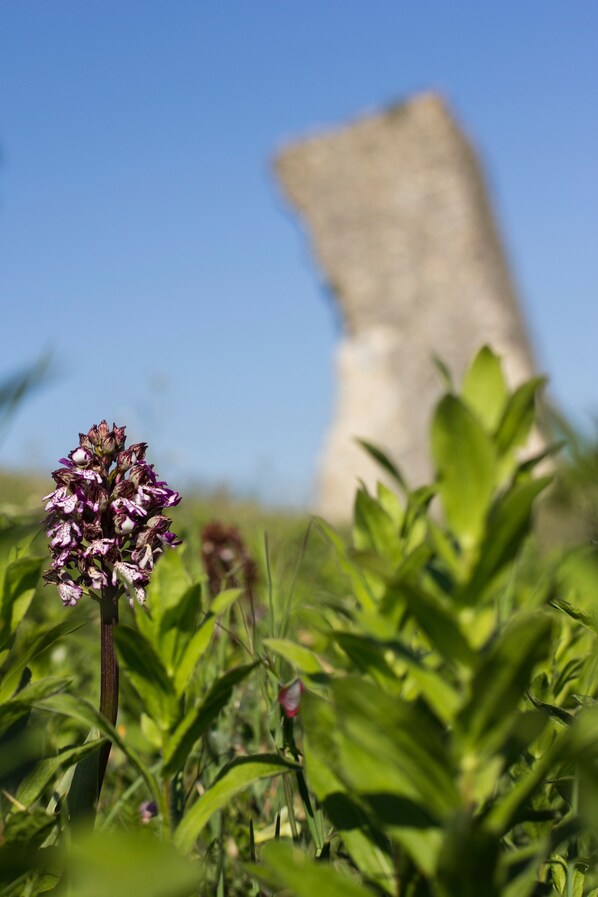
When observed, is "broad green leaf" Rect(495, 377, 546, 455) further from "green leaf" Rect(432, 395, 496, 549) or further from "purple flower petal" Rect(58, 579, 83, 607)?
"purple flower petal" Rect(58, 579, 83, 607)

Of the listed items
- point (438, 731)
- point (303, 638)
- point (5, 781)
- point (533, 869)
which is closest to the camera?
point (533, 869)

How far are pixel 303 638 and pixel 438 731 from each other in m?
1.70

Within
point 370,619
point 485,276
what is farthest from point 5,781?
point 485,276

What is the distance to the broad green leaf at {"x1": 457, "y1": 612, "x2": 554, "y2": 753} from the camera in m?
0.50

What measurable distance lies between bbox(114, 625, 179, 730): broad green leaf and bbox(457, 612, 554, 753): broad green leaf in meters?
0.24

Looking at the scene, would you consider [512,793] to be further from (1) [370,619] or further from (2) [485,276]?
(2) [485,276]

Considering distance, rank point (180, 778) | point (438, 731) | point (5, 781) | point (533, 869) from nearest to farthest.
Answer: point (533, 869), point (438, 731), point (5, 781), point (180, 778)

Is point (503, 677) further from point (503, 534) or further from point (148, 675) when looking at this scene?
point (148, 675)

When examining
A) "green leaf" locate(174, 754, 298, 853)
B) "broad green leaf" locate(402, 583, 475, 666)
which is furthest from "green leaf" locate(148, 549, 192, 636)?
"broad green leaf" locate(402, 583, 475, 666)

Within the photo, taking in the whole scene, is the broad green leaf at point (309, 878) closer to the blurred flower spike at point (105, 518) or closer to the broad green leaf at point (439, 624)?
the broad green leaf at point (439, 624)

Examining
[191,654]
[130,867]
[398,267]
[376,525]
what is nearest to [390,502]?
[376,525]

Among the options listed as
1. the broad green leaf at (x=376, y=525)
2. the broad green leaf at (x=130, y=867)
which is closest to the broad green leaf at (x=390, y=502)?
the broad green leaf at (x=376, y=525)

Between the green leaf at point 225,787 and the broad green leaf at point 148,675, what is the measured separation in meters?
0.06

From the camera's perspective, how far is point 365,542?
74 centimetres
